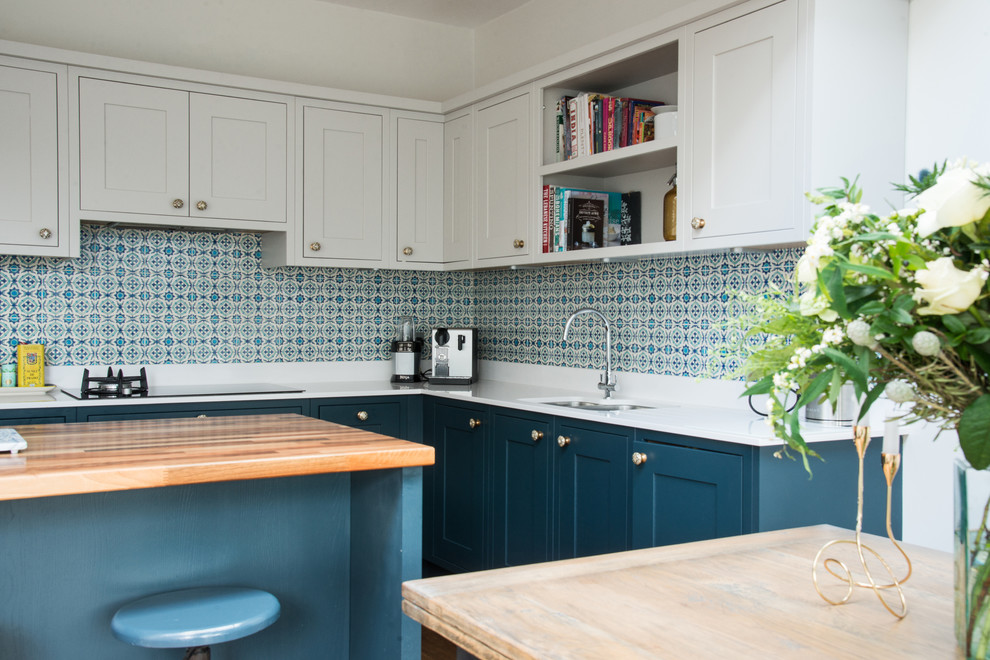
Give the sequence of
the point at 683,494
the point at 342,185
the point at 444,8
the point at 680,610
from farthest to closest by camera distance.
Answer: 1. the point at 444,8
2. the point at 342,185
3. the point at 683,494
4. the point at 680,610

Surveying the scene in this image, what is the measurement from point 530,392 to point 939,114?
195cm

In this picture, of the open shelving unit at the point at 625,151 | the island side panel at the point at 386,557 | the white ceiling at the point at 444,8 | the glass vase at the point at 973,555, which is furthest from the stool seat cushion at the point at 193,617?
the white ceiling at the point at 444,8

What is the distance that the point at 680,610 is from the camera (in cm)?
102

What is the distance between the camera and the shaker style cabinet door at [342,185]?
4.09 m

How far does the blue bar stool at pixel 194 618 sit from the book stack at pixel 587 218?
2.12m

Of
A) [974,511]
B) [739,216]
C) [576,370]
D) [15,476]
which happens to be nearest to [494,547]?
[576,370]

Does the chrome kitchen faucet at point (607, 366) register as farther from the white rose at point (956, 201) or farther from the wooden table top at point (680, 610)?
the white rose at point (956, 201)

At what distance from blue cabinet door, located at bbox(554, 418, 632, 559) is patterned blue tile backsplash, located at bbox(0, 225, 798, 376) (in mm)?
607

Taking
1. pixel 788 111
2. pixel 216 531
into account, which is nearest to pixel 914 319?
pixel 216 531

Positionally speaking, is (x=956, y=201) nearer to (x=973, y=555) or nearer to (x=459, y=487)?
(x=973, y=555)

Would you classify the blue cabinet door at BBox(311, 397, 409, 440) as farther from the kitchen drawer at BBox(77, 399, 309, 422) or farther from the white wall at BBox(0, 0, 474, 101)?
the white wall at BBox(0, 0, 474, 101)

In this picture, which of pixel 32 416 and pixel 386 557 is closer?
pixel 386 557

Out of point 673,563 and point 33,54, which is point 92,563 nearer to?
point 673,563

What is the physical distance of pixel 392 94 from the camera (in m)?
4.68
